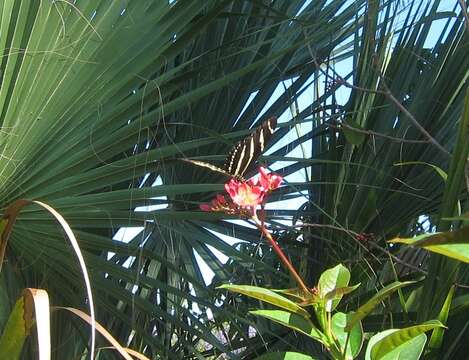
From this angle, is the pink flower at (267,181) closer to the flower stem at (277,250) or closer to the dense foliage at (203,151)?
the flower stem at (277,250)

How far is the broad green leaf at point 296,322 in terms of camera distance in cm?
80

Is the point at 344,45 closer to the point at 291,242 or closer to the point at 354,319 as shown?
the point at 291,242

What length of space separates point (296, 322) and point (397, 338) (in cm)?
11

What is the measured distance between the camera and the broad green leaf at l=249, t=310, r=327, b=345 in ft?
2.62

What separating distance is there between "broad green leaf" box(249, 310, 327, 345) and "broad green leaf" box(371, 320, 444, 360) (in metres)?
0.06

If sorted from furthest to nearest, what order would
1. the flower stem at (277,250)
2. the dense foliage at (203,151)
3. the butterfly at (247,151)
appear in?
the dense foliage at (203,151) → the butterfly at (247,151) → the flower stem at (277,250)

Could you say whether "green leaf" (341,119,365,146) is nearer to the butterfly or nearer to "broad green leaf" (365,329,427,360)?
the butterfly

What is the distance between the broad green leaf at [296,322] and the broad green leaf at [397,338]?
6 cm

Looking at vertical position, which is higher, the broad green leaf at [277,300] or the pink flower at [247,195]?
the pink flower at [247,195]

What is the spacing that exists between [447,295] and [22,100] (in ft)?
2.50

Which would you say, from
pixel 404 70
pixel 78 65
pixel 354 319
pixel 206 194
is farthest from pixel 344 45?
pixel 354 319

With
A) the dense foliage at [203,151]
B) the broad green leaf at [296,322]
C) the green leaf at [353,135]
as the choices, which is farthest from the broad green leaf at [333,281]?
the green leaf at [353,135]

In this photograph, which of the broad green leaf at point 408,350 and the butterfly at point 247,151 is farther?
the butterfly at point 247,151

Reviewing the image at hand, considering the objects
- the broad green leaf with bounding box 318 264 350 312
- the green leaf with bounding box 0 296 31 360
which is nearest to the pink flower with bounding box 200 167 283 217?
the broad green leaf with bounding box 318 264 350 312
